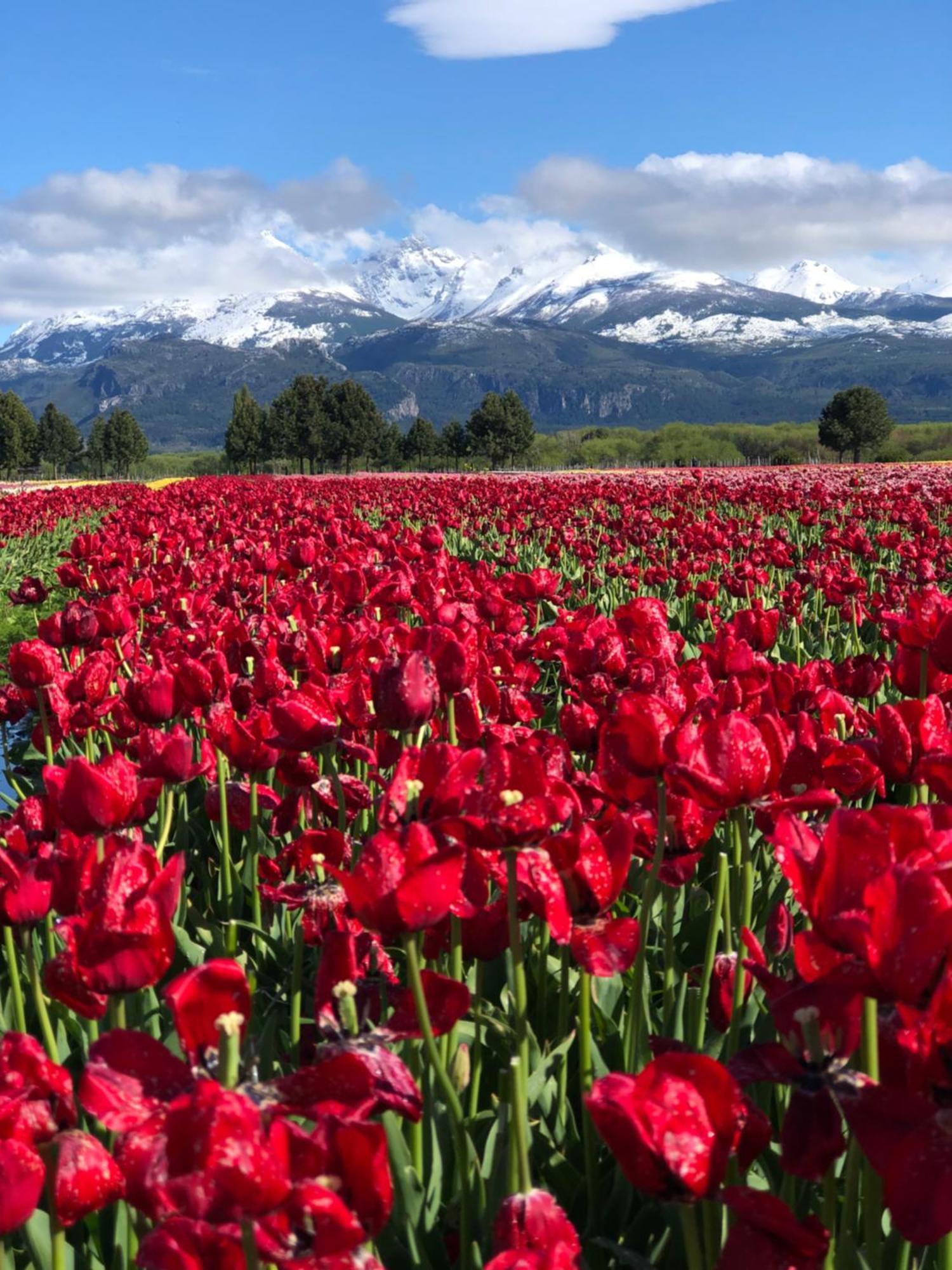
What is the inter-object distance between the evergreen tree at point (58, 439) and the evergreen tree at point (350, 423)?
3486 centimetres

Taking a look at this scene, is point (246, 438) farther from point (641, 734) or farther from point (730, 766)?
point (730, 766)

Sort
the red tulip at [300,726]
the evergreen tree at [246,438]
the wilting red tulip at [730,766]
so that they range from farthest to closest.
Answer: the evergreen tree at [246,438], the red tulip at [300,726], the wilting red tulip at [730,766]

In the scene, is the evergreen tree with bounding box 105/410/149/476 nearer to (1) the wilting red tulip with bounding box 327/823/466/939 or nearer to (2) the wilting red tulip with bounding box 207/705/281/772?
(2) the wilting red tulip with bounding box 207/705/281/772

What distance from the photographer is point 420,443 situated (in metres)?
127

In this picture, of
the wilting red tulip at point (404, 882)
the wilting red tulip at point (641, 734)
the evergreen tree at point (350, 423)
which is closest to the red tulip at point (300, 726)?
the wilting red tulip at point (641, 734)

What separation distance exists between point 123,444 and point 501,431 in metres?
45.9

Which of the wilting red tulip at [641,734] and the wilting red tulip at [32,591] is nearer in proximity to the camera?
the wilting red tulip at [641,734]

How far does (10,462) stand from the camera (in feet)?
354

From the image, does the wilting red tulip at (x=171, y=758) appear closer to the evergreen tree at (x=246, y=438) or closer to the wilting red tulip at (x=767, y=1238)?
the wilting red tulip at (x=767, y=1238)

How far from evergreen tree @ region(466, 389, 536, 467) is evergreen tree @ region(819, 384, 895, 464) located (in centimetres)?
3135

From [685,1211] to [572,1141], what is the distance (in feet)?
3.45

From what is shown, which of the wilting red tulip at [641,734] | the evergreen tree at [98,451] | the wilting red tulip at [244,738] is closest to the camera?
the wilting red tulip at [641,734]

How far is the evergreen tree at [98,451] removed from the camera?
13238 cm

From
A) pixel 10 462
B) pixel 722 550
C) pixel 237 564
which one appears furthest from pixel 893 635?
pixel 10 462
